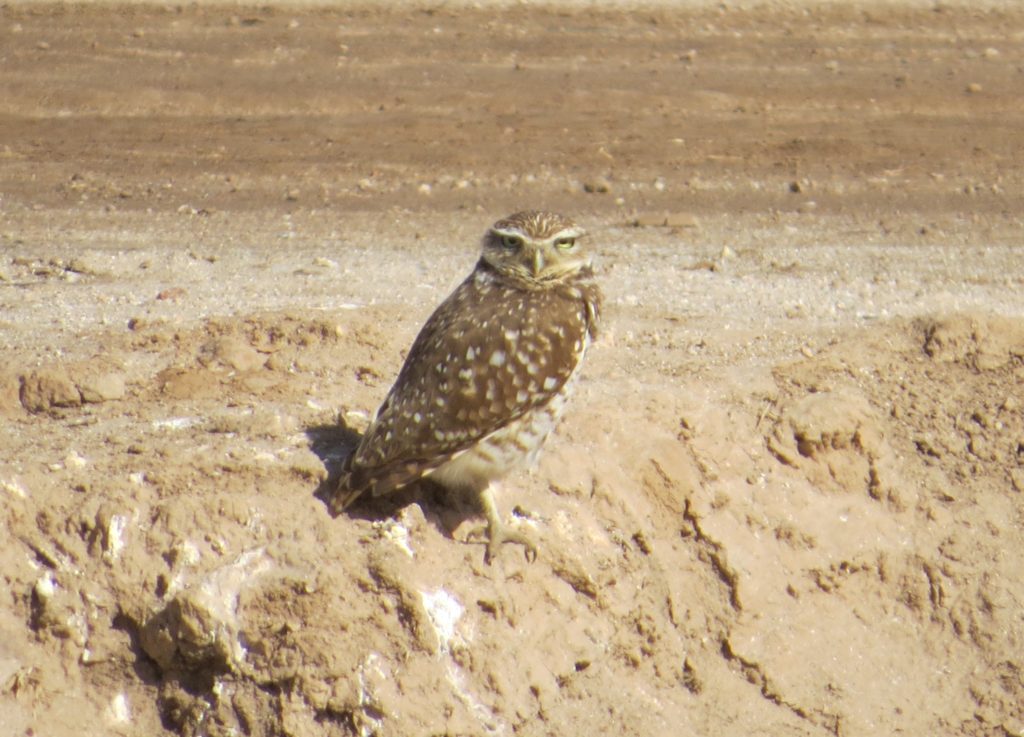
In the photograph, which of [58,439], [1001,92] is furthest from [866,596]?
[1001,92]

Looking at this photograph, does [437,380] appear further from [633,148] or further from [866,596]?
[633,148]

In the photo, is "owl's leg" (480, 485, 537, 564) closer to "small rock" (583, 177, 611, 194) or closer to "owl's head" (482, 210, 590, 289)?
"owl's head" (482, 210, 590, 289)

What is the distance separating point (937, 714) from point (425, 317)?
3157mm

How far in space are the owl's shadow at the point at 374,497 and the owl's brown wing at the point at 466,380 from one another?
0.36 ft

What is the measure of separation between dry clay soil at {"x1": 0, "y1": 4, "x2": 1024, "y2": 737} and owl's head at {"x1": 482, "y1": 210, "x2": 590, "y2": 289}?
29.7 inches

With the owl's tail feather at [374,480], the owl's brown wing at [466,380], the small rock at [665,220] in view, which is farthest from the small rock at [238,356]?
the small rock at [665,220]

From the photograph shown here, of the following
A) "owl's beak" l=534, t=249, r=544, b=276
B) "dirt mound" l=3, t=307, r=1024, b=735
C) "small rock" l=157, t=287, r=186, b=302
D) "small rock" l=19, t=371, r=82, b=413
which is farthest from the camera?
"small rock" l=157, t=287, r=186, b=302

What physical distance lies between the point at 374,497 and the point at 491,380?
0.61 m

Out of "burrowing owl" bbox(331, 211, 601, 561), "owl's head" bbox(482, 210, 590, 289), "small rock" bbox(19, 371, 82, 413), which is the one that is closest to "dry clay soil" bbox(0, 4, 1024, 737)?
"small rock" bbox(19, 371, 82, 413)

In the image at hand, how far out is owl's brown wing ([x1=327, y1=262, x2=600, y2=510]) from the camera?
5188 mm

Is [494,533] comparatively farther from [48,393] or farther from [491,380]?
[48,393]

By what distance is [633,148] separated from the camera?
12188 mm

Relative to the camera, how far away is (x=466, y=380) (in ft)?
17.7

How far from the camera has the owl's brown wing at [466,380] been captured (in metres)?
5.19
